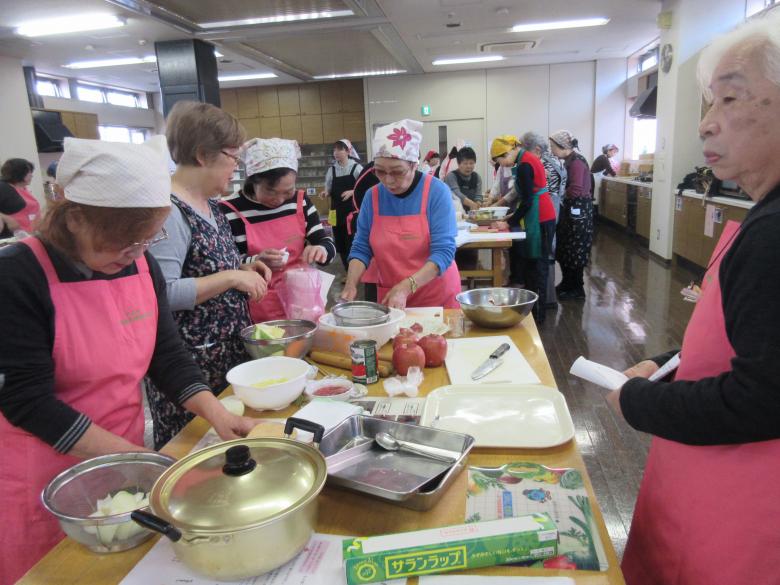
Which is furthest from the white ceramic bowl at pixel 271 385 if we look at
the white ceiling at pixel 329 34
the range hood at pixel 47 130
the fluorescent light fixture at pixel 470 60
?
the fluorescent light fixture at pixel 470 60

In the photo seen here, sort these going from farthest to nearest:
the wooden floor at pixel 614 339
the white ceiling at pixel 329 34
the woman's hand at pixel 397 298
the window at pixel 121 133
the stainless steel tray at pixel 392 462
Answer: the window at pixel 121 133 → the white ceiling at pixel 329 34 → the wooden floor at pixel 614 339 → the woman's hand at pixel 397 298 → the stainless steel tray at pixel 392 462

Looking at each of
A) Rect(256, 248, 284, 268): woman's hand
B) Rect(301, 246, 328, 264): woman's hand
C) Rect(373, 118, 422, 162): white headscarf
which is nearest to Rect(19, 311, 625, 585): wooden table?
Rect(256, 248, 284, 268): woman's hand

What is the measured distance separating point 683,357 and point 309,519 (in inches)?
→ 31.1

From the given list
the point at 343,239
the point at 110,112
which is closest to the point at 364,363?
the point at 343,239

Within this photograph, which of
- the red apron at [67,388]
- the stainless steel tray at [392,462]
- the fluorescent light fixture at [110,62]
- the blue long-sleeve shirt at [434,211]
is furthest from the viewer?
the fluorescent light fixture at [110,62]

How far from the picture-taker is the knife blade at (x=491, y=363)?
1.62 m

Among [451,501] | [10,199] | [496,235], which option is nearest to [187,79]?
[10,199]

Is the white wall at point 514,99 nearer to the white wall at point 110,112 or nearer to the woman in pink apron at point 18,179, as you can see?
the white wall at point 110,112

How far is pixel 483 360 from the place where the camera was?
1745mm

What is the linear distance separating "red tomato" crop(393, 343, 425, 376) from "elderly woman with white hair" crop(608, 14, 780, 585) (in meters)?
0.68

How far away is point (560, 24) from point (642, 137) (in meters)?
4.85

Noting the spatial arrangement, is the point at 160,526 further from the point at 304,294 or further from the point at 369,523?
the point at 304,294

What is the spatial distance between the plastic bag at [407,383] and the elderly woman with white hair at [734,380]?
0.61 m

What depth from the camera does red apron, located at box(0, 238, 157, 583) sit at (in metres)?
1.16
